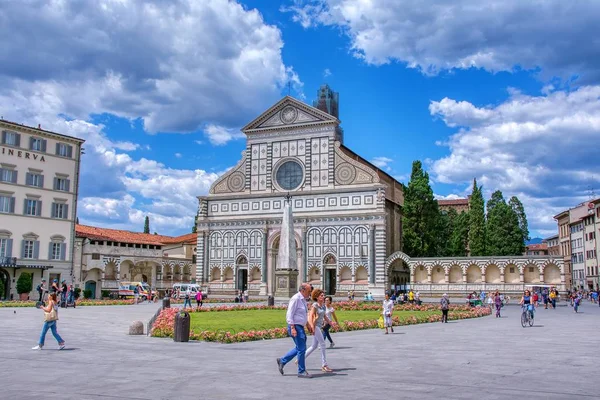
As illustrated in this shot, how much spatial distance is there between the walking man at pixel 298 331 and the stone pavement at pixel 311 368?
294 mm

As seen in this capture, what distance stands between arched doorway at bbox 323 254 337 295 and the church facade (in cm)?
11

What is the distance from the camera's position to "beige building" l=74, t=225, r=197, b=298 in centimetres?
6203

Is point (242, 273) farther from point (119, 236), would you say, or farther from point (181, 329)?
point (181, 329)

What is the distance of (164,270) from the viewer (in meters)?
72.5

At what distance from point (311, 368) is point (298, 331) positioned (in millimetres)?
1403

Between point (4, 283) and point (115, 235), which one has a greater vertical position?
point (115, 235)

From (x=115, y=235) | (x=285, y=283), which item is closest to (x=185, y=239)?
(x=115, y=235)

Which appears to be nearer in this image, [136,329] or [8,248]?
[136,329]

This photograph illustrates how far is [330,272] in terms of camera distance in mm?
64125

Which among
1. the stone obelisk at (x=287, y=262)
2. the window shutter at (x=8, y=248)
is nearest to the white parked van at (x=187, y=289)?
the window shutter at (x=8, y=248)

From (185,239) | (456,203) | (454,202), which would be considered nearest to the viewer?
(185,239)

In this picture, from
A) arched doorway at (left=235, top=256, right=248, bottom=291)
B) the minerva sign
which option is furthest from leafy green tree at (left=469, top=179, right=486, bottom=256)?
the minerva sign

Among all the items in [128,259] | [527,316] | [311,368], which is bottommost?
[311,368]

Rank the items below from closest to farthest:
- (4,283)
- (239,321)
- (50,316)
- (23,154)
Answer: (50,316) < (239,321) < (4,283) < (23,154)
